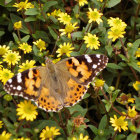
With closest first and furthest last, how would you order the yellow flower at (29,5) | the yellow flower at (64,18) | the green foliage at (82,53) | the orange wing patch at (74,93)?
the orange wing patch at (74,93) → the green foliage at (82,53) → the yellow flower at (64,18) → the yellow flower at (29,5)

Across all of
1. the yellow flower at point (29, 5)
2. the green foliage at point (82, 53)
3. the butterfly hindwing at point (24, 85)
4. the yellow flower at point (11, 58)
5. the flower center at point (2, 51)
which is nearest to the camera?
the butterfly hindwing at point (24, 85)

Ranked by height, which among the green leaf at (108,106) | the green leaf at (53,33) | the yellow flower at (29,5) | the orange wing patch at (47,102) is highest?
the yellow flower at (29,5)

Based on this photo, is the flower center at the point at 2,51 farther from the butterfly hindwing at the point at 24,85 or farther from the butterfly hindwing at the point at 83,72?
the butterfly hindwing at the point at 83,72

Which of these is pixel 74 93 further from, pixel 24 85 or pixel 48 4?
pixel 48 4

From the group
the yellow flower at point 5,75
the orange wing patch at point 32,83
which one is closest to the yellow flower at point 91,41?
the orange wing patch at point 32,83

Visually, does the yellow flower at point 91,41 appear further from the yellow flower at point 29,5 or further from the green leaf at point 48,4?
the yellow flower at point 29,5

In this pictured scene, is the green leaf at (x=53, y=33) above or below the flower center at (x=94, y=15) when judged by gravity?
below

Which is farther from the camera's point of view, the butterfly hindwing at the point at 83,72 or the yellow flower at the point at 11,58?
the yellow flower at the point at 11,58

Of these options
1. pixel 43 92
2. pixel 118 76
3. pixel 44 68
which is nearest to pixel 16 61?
pixel 44 68

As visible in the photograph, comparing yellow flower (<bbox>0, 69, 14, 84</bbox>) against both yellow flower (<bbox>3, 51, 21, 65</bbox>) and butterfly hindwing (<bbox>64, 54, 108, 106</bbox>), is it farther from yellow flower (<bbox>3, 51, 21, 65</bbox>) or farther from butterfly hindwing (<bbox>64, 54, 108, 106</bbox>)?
butterfly hindwing (<bbox>64, 54, 108, 106</bbox>)
